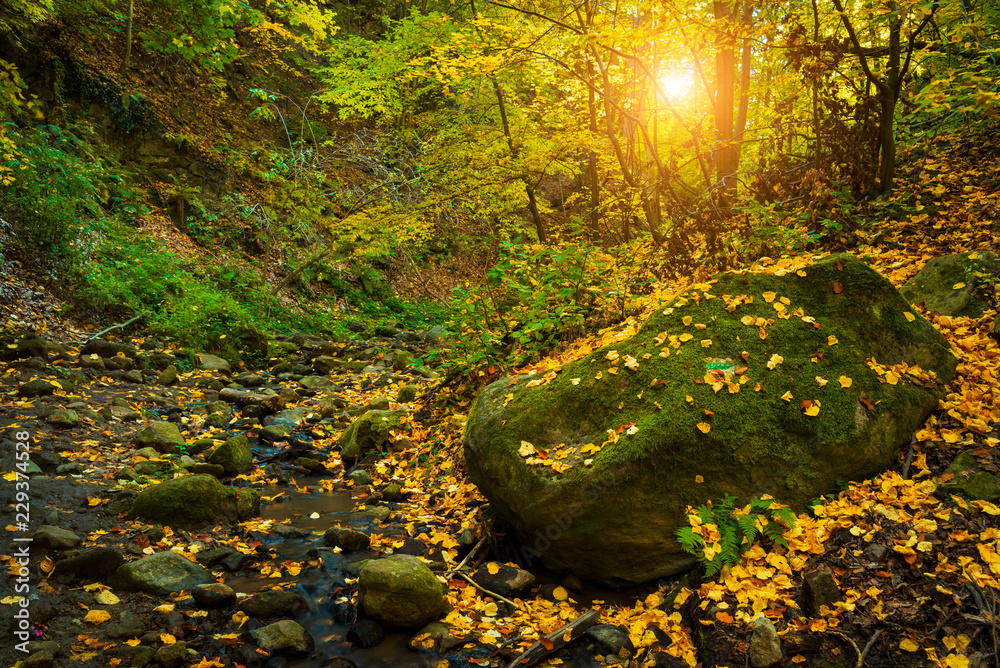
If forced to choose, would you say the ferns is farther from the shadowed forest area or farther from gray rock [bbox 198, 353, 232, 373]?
gray rock [bbox 198, 353, 232, 373]

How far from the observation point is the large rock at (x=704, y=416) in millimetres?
3617

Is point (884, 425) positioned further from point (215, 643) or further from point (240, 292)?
point (240, 292)

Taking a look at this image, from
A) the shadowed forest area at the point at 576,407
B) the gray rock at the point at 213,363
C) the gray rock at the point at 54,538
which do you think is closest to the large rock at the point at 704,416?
the shadowed forest area at the point at 576,407

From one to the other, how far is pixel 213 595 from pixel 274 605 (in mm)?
431

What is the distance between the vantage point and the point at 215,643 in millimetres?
3326

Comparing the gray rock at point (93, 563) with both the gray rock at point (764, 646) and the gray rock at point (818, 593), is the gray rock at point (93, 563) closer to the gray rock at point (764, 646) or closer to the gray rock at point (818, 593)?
the gray rock at point (764, 646)

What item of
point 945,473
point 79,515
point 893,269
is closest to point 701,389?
point 945,473

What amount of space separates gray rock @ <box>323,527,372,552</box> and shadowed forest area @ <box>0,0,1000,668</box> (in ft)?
0.11

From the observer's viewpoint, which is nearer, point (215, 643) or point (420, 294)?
point (215, 643)

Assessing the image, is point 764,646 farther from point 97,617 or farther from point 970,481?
point 97,617

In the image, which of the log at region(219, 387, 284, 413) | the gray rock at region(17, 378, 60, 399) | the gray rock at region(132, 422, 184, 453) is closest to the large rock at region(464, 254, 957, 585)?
the gray rock at region(132, 422, 184, 453)

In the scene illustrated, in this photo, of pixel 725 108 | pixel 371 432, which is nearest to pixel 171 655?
pixel 371 432

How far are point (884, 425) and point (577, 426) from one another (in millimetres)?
2162

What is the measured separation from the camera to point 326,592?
4.03 meters
